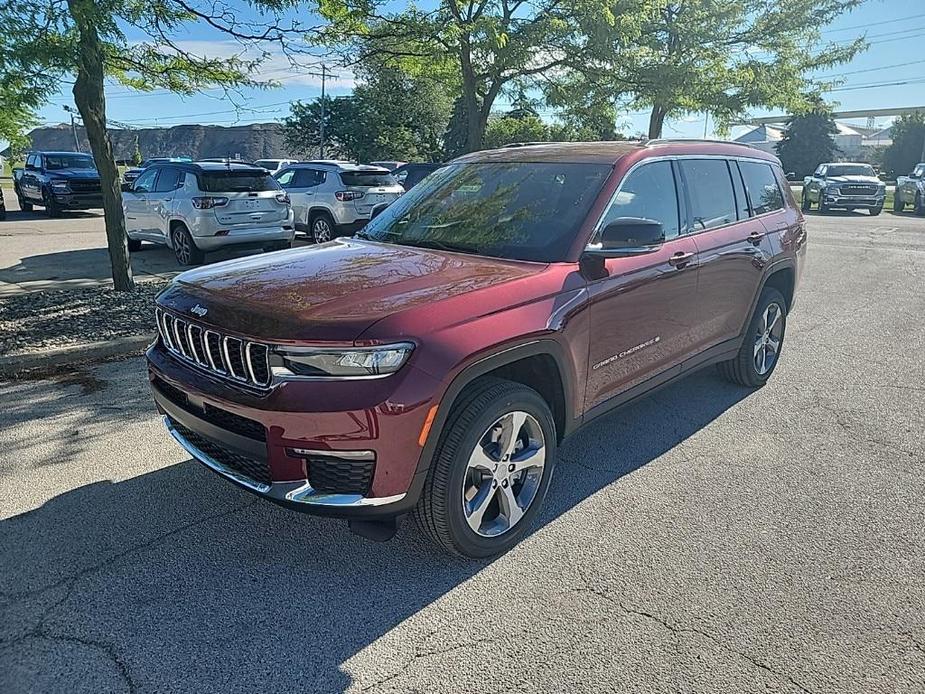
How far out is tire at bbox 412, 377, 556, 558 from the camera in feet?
9.58

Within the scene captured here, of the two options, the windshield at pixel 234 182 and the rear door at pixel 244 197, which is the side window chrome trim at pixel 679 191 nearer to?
the rear door at pixel 244 197

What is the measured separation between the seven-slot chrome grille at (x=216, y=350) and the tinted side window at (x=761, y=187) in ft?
13.0

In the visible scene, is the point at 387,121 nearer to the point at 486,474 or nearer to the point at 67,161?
the point at 67,161

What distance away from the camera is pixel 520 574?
3.10 meters

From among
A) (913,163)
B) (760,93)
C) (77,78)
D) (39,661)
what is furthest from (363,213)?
(913,163)

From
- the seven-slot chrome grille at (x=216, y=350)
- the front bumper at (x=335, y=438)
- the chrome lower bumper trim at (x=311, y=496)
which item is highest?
the seven-slot chrome grille at (x=216, y=350)

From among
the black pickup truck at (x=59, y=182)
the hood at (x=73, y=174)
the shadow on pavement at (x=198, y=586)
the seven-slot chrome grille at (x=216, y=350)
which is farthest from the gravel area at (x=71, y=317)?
the hood at (x=73, y=174)

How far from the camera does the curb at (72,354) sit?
221 inches

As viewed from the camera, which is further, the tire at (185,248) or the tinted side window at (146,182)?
the tinted side window at (146,182)

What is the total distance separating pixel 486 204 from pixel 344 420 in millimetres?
1922

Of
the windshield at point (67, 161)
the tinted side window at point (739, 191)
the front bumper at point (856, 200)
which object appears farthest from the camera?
the front bumper at point (856, 200)

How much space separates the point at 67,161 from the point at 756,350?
21.2 meters

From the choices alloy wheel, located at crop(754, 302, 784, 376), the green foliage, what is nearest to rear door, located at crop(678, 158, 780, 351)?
alloy wheel, located at crop(754, 302, 784, 376)

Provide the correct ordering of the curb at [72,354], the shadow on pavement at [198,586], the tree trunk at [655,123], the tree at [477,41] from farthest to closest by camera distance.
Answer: the tree trunk at [655,123]
the tree at [477,41]
the curb at [72,354]
the shadow on pavement at [198,586]
